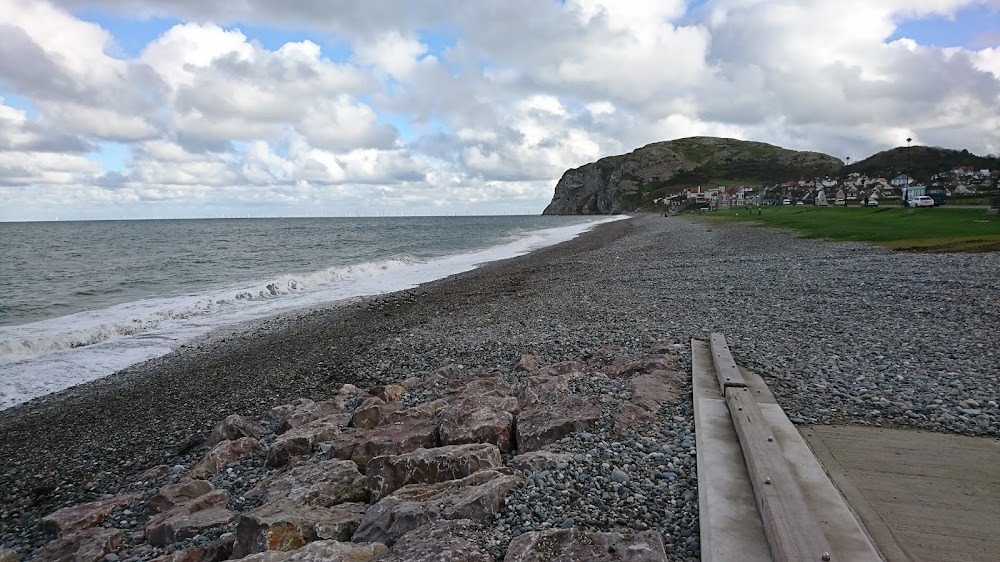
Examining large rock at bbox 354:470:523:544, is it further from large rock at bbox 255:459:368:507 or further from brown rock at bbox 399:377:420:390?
brown rock at bbox 399:377:420:390

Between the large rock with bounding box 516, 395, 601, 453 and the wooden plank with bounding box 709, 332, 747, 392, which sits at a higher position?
the wooden plank with bounding box 709, 332, 747, 392

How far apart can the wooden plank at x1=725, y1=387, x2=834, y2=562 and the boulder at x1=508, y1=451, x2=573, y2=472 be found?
1568 millimetres

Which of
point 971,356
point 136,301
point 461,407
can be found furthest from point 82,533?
point 136,301

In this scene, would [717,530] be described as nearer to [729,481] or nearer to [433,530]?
[729,481]

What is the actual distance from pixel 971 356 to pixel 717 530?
6585mm

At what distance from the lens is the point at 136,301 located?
81.3ft

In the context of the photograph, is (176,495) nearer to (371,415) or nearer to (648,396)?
(371,415)

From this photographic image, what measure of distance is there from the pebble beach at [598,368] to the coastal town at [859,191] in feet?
174

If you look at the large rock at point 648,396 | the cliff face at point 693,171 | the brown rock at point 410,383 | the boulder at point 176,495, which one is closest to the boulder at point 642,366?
the large rock at point 648,396

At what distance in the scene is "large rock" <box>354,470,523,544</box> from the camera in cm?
442

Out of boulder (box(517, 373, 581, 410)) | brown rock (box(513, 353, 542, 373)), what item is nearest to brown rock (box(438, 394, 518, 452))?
boulder (box(517, 373, 581, 410))

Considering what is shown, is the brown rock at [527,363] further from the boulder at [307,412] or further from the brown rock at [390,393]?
the boulder at [307,412]

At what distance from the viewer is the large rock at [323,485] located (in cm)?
548

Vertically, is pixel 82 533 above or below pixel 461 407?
below
